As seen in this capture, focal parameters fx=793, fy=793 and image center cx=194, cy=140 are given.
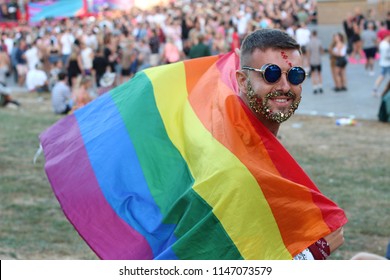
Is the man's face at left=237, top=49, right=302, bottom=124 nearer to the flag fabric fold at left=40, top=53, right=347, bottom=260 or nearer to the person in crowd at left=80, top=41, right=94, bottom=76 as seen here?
the flag fabric fold at left=40, top=53, right=347, bottom=260

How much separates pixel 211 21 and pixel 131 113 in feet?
76.8

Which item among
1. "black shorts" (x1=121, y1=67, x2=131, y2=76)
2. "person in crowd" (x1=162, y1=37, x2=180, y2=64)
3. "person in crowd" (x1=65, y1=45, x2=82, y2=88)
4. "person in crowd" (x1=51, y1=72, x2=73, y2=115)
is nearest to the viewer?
"person in crowd" (x1=51, y1=72, x2=73, y2=115)

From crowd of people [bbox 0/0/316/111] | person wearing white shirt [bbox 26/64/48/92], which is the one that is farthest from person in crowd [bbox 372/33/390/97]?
person wearing white shirt [bbox 26/64/48/92]

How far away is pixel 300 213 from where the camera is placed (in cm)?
371

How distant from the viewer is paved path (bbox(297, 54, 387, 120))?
54.5ft

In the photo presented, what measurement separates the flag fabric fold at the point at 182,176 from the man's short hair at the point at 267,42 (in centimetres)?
26

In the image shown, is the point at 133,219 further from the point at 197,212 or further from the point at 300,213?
the point at 300,213

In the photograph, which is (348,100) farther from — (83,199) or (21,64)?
(83,199)

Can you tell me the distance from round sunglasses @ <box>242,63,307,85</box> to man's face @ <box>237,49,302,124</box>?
15 millimetres

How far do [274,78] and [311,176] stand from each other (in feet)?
23.4

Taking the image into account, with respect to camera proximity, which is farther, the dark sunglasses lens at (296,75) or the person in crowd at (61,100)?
the person in crowd at (61,100)

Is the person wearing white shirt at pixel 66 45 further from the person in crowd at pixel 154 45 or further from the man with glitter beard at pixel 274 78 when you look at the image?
the man with glitter beard at pixel 274 78

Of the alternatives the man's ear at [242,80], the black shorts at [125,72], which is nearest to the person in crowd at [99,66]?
the black shorts at [125,72]

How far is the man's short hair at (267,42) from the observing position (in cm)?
368
